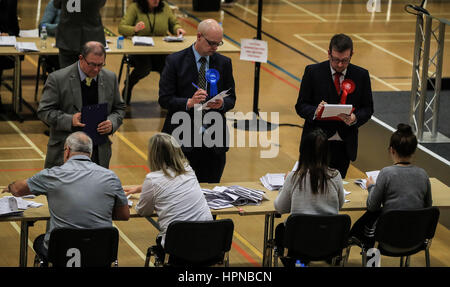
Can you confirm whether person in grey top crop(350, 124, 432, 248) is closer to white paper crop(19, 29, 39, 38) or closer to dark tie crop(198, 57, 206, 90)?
dark tie crop(198, 57, 206, 90)

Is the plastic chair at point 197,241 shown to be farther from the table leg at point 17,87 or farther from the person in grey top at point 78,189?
Answer: the table leg at point 17,87

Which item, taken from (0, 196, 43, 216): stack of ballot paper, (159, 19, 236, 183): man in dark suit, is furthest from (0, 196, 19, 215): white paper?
(159, 19, 236, 183): man in dark suit

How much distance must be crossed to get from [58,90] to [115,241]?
1.77 m

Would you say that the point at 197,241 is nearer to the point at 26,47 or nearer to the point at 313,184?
the point at 313,184

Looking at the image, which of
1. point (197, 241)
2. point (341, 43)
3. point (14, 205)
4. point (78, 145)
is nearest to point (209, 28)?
point (341, 43)

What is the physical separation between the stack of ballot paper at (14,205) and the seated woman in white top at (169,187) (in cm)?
83

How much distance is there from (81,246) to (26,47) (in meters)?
5.47

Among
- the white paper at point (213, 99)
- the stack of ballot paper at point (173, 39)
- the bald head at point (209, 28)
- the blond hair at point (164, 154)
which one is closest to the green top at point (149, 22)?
the stack of ballot paper at point (173, 39)

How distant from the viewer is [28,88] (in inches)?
467

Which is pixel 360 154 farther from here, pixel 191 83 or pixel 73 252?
pixel 73 252

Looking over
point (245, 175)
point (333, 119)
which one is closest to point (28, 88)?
point (245, 175)

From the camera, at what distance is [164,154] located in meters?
5.62
